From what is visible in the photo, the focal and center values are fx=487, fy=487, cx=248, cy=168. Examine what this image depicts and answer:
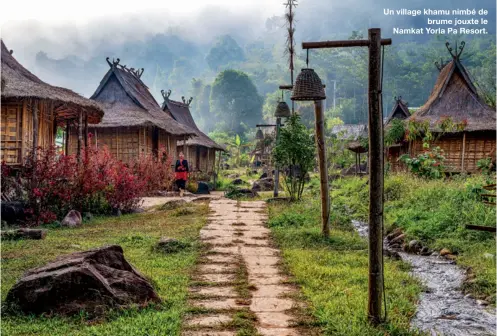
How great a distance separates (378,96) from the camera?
165 inches

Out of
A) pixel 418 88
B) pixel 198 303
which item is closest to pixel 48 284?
pixel 198 303

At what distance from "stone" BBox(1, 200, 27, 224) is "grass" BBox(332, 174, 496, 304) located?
6615mm

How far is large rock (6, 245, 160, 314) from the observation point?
4.31m

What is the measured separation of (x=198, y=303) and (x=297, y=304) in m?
0.96

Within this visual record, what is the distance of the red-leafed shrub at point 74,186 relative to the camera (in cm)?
1013

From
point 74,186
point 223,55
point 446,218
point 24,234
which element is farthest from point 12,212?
point 223,55

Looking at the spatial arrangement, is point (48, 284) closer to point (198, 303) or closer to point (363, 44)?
point (198, 303)

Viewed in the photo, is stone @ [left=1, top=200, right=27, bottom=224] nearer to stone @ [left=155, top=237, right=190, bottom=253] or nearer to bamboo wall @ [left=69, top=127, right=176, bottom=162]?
stone @ [left=155, top=237, right=190, bottom=253]

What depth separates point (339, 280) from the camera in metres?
5.59

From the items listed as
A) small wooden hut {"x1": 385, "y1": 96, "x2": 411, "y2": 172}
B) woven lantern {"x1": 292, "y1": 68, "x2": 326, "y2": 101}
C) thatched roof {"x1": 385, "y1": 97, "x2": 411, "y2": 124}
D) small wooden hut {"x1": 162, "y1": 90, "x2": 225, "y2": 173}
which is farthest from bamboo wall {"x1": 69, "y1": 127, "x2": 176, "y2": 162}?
woven lantern {"x1": 292, "y1": 68, "x2": 326, "y2": 101}

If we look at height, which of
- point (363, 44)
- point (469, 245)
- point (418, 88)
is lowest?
point (469, 245)

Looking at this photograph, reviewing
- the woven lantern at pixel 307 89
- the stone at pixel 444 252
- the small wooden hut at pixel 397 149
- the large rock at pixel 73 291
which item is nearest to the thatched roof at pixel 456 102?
the small wooden hut at pixel 397 149

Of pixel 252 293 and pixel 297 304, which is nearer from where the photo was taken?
pixel 297 304

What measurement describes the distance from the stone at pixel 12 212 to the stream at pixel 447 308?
25.0 ft
